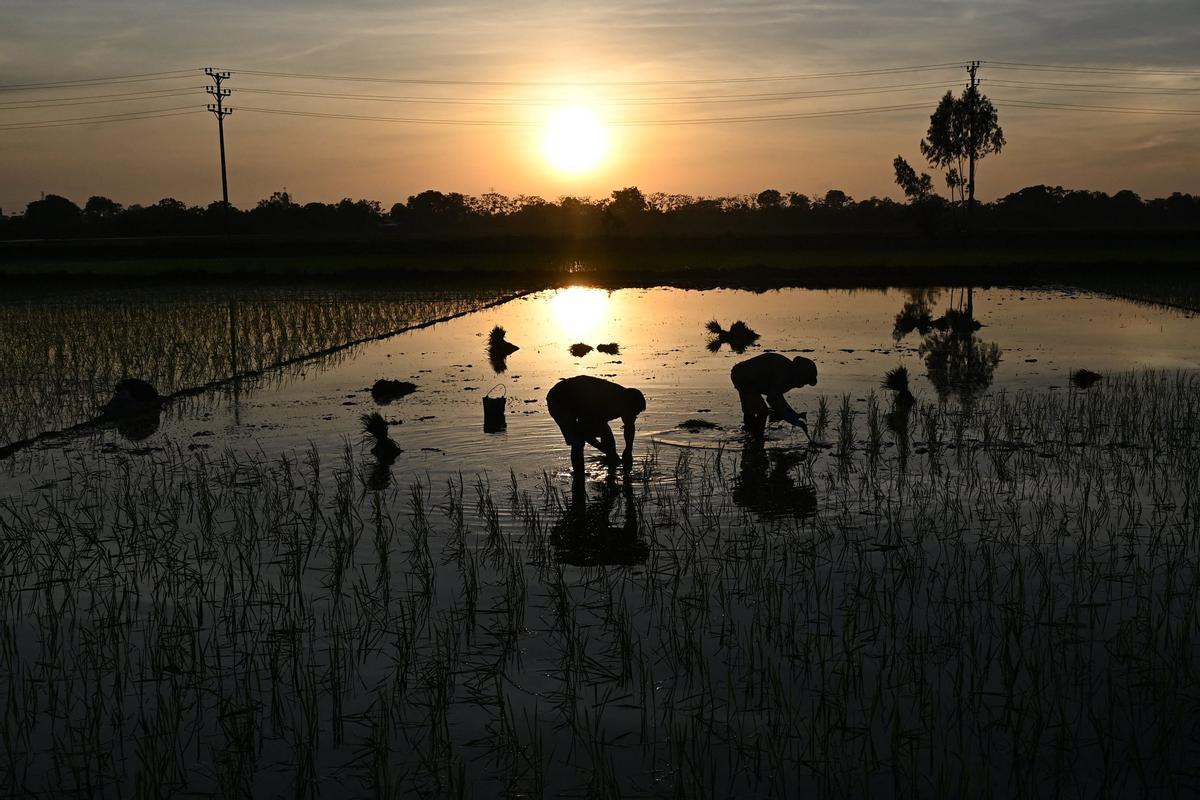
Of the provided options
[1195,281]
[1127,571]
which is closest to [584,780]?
[1127,571]

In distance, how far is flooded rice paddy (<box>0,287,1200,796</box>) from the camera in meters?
3.60

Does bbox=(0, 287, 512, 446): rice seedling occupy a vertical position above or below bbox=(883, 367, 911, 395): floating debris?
above

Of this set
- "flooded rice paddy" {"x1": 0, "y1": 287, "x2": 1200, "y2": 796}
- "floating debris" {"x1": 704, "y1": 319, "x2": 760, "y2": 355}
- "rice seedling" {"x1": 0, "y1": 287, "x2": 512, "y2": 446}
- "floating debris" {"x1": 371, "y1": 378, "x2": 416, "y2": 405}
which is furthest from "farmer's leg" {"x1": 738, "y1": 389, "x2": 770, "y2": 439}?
"floating debris" {"x1": 704, "y1": 319, "x2": 760, "y2": 355}

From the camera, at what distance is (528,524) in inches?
246

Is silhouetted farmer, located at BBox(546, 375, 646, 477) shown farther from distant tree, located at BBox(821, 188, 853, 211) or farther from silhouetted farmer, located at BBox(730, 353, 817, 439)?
distant tree, located at BBox(821, 188, 853, 211)

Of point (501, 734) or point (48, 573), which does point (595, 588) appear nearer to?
point (501, 734)

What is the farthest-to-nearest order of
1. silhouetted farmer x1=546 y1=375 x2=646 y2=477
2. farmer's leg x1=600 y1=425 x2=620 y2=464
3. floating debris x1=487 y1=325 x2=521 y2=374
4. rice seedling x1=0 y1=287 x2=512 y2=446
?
floating debris x1=487 y1=325 x2=521 y2=374 → rice seedling x1=0 y1=287 x2=512 y2=446 → farmer's leg x1=600 y1=425 x2=620 y2=464 → silhouetted farmer x1=546 y1=375 x2=646 y2=477

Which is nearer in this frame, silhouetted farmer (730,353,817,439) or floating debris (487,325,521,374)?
silhouetted farmer (730,353,817,439)

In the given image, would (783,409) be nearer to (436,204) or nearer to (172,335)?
(172,335)

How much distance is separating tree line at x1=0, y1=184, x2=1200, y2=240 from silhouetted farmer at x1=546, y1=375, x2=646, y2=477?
48.0 metres

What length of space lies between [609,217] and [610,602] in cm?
6516

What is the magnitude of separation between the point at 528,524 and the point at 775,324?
43.8 feet

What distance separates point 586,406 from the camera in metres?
6.93

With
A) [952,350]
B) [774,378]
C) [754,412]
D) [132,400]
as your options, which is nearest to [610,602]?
[774,378]
